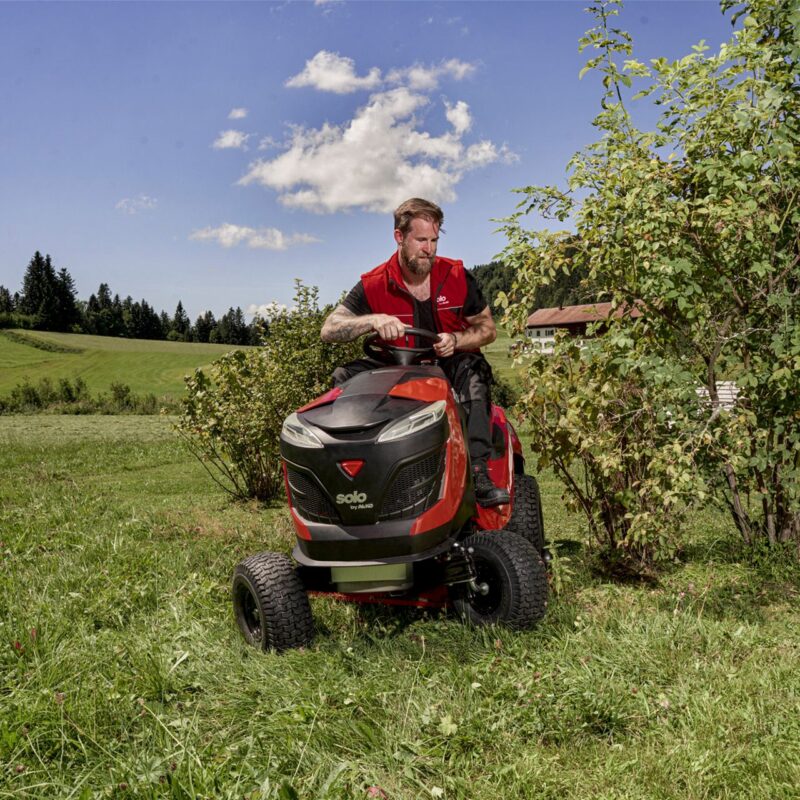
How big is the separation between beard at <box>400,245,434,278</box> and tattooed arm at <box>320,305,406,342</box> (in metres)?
0.35

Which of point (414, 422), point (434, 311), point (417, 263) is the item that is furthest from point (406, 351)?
point (414, 422)

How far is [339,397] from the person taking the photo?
10.9 ft

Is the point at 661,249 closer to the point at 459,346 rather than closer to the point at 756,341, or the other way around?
the point at 756,341

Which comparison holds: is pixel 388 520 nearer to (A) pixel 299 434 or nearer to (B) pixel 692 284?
(A) pixel 299 434

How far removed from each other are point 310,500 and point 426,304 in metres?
1.27

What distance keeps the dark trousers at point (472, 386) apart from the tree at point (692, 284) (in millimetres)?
862

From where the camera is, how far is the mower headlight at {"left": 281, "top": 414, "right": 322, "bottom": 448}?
319 centimetres

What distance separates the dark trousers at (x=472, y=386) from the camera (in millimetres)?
3688

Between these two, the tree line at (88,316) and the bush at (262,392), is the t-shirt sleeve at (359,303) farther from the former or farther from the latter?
the tree line at (88,316)

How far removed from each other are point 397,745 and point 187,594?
87.7 inches

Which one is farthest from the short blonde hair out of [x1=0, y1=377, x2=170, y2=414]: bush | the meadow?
[x1=0, y1=377, x2=170, y2=414]: bush

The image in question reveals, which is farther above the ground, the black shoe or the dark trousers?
the dark trousers

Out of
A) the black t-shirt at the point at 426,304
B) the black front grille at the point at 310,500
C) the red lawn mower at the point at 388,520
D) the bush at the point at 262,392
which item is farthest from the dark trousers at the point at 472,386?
the bush at the point at 262,392

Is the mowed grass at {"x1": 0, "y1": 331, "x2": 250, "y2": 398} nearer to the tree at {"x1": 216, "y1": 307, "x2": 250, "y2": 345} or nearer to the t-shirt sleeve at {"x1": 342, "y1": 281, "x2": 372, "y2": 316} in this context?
the tree at {"x1": 216, "y1": 307, "x2": 250, "y2": 345}
